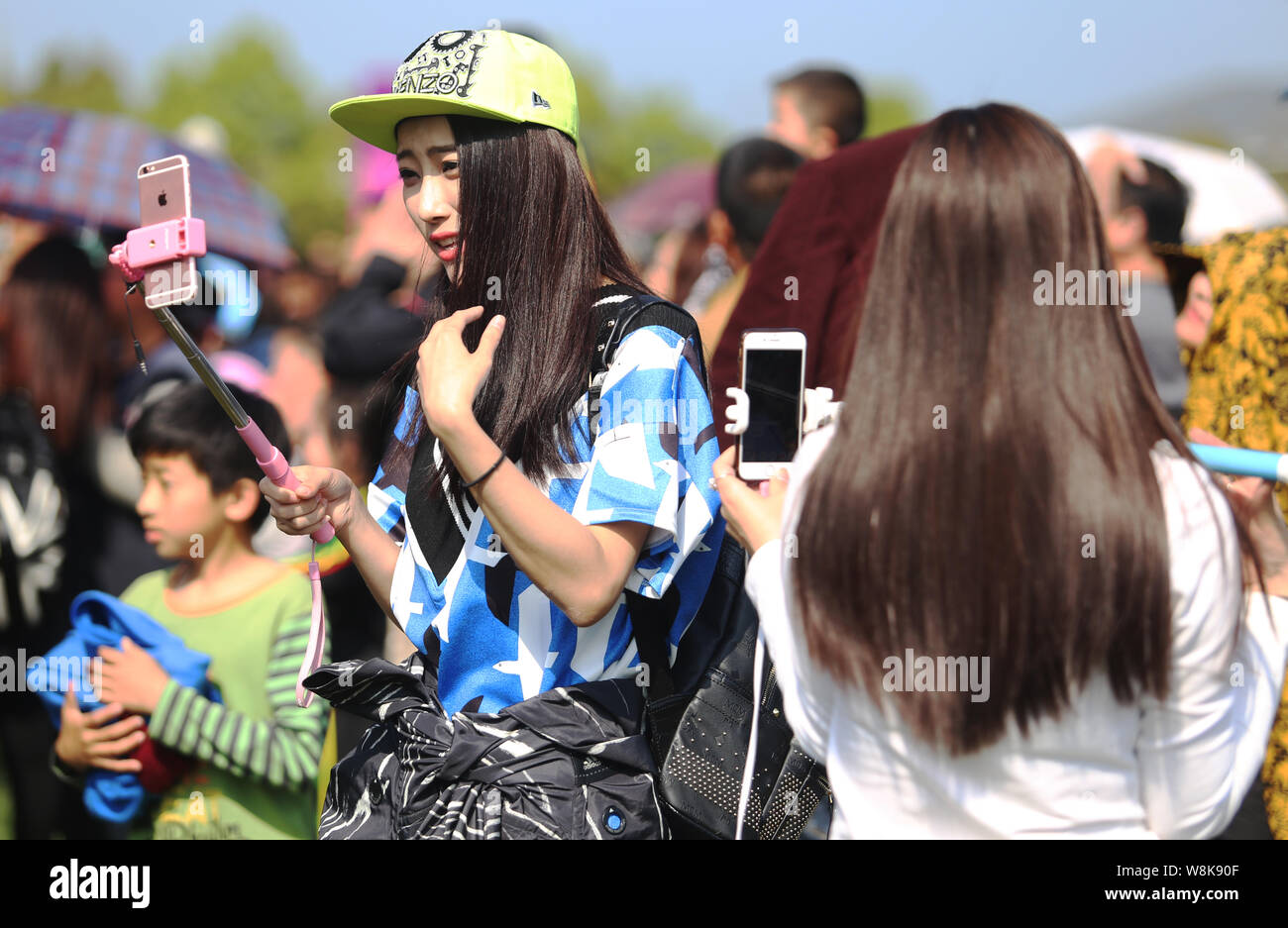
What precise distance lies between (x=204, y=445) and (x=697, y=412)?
1.81m

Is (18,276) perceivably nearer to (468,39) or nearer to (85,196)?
(85,196)

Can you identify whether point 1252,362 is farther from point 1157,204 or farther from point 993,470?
point 993,470

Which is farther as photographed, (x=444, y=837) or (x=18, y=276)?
(x=18, y=276)

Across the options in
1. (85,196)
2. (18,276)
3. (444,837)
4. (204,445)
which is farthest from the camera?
(85,196)

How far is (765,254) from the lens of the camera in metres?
3.27

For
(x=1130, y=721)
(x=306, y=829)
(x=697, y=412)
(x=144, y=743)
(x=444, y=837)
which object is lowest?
(x=306, y=829)

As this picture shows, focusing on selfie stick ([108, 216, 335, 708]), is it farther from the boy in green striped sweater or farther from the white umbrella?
the white umbrella

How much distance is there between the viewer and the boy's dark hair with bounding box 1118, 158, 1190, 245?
3908mm

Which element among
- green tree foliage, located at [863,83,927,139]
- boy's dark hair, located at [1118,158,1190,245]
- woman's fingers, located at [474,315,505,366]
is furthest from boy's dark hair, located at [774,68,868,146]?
green tree foliage, located at [863,83,927,139]

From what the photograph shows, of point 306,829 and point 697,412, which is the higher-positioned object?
point 697,412

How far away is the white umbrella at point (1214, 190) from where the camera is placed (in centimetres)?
621

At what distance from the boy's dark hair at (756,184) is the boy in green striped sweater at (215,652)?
2.30 metres

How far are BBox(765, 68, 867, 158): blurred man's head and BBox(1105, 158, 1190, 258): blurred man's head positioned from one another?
1273 mm
